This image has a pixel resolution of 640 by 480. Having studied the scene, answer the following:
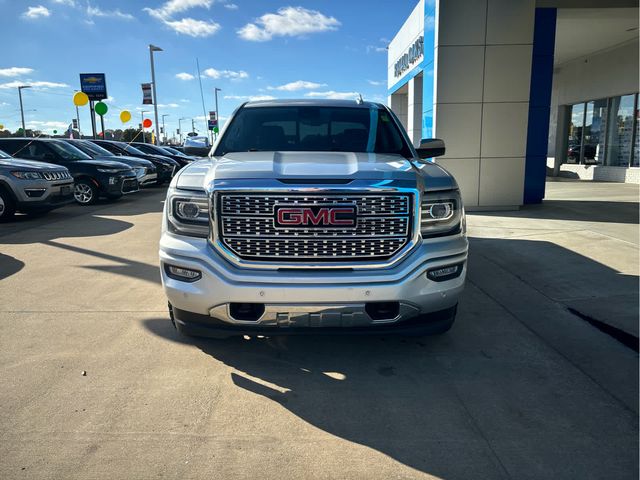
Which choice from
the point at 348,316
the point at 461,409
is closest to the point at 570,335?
the point at 461,409

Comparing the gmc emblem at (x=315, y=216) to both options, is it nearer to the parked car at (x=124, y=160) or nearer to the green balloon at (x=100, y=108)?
the parked car at (x=124, y=160)

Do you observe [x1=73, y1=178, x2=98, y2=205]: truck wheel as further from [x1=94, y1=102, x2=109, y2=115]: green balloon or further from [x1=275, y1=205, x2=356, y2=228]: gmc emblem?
[x1=94, y1=102, x2=109, y2=115]: green balloon

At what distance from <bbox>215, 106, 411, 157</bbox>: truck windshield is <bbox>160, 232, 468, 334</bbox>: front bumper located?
1488 mm

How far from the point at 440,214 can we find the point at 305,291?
105cm

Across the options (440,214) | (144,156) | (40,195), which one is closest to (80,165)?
(40,195)

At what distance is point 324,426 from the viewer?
2.77 metres

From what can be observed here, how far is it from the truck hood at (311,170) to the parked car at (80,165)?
10.0 m

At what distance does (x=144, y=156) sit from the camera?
18.7 meters

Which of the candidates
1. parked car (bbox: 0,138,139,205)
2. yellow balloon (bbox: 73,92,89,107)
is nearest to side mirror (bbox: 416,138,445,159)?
parked car (bbox: 0,138,139,205)

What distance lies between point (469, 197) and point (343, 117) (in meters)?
6.75

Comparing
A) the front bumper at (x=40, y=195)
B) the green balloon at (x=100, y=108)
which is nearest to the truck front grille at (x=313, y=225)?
the front bumper at (x=40, y=195)

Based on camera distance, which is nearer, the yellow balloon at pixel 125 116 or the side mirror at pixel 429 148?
the side mirror at pixel 429 148

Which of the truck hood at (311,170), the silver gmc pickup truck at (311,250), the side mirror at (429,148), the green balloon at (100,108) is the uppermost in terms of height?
the green balloon at (100,108)

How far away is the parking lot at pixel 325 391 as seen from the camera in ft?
8.10
